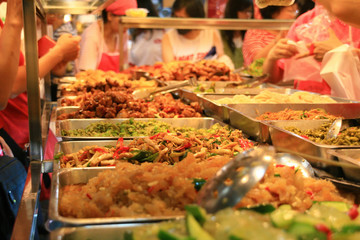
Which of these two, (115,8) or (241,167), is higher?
(115,8)

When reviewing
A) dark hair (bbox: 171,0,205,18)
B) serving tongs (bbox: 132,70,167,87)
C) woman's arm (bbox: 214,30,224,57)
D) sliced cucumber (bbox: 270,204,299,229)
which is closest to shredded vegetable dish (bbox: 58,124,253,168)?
sliced cucumber (bbox: 270,204,299,229)

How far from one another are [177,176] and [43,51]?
8.42ft

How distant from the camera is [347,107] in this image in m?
2.51

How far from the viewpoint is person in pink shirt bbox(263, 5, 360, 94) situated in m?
3.69

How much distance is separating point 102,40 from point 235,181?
5.15m

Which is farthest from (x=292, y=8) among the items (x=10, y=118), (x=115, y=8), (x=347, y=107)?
(x=10, y=118)

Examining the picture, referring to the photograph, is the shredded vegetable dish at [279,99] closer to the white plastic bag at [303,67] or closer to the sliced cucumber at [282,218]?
the white plastic bag at [303,67]

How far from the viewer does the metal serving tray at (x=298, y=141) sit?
5.03 feet

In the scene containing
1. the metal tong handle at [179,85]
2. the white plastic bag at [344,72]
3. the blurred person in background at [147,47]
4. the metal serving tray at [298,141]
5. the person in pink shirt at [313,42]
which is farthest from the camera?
the blurred person in background at [147,47]

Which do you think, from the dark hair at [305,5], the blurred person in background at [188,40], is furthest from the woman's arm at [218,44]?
the dark hair at [305,5]

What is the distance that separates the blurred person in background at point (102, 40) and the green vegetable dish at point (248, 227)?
463 cm

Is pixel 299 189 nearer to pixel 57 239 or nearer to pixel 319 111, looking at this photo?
pixel 57 239

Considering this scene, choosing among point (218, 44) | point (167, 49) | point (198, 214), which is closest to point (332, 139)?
point (198, 214)

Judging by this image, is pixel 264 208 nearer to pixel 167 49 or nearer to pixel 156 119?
pixel 156 119
